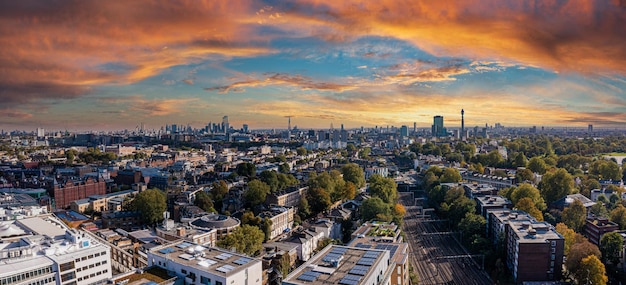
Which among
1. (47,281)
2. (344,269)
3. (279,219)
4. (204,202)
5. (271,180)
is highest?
(344,269)

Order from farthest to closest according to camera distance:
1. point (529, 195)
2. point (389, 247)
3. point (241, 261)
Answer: point (529, 195), point (389, 247), point (241, 261)

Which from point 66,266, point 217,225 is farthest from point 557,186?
point 66,266

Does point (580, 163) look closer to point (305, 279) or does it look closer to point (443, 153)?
point (443, 153)

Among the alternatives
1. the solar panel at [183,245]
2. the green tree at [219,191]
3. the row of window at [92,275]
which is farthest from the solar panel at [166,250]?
the green tree at [219,191]

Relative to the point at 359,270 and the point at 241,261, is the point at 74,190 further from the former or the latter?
the point at 359,270

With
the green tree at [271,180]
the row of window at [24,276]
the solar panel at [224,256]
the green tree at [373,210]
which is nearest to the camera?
the row of window at [24,276]

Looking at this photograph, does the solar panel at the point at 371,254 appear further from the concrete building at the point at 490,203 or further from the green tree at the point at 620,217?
the green tree at the point at 620,217

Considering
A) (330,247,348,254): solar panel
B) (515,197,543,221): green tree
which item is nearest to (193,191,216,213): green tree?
(330,247,348,254): solar panel

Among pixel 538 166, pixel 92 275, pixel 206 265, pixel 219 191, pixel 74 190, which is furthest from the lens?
pixel 538 166
